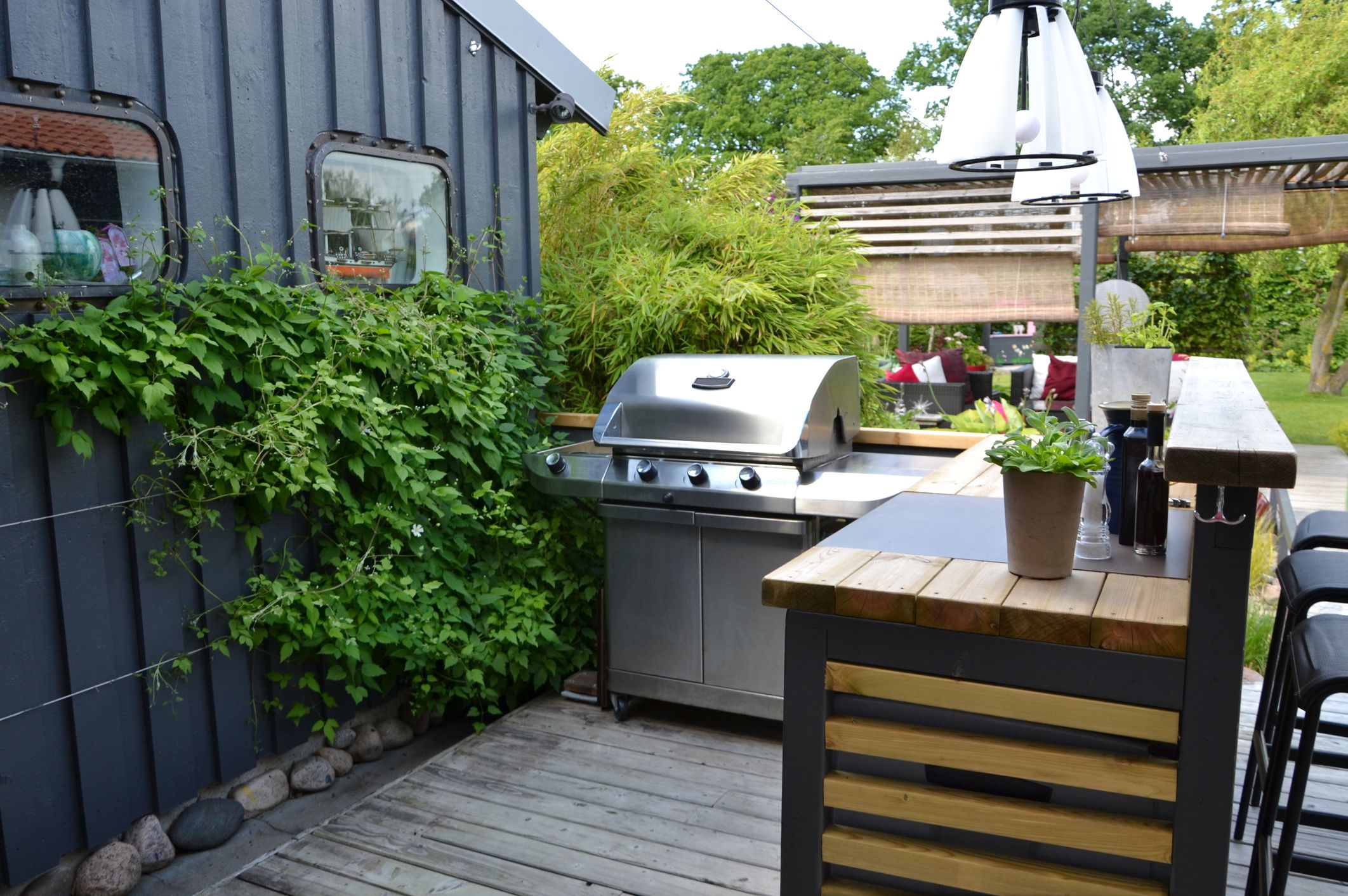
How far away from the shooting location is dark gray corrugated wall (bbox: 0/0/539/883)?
8.21ft

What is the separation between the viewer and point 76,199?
2.57 metres

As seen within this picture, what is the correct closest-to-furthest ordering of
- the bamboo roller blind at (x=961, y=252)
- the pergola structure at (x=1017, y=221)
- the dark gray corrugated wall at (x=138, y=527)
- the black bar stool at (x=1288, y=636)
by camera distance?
1. the black bar stool at (x=1288, y=636)
2. the dark gray corrugated wall at (x=138, y=527)
3. the pergola structure at (x=1017, y=221)
4. the bamboo roller blind at (x=961, y=252)

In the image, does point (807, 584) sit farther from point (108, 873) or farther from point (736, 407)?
point (108, 873)

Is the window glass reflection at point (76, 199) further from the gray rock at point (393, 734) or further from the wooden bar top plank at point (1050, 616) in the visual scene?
the wooden bar top plank at point (1050, 616)

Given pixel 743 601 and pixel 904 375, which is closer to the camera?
pixel 743 601

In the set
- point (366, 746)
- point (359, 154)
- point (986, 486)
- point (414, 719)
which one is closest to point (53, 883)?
point (366, 746)

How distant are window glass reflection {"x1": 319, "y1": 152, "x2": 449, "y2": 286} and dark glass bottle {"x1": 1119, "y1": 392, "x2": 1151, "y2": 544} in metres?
2.45

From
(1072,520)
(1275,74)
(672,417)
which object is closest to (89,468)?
(672,417)

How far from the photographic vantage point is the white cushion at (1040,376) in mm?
12289

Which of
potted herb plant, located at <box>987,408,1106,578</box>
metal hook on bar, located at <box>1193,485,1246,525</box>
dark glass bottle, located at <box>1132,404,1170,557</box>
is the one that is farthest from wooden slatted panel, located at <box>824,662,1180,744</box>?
dark glass bottle, located at <box>1132,404,1170,557</box>

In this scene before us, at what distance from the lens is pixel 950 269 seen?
18.0 feet

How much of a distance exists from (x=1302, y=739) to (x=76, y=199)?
2.94 m

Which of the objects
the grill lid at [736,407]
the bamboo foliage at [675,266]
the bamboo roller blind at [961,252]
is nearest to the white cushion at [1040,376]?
the bamboo roller blind at [961,252]

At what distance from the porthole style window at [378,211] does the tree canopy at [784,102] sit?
73.0 ft
